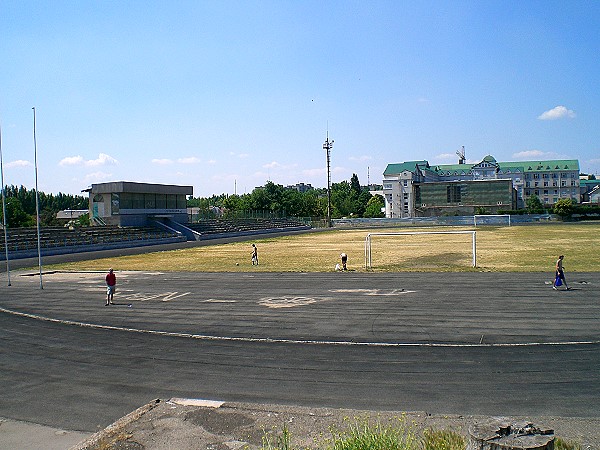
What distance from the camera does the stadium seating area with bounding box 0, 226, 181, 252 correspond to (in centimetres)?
5750

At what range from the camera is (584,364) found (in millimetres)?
13391

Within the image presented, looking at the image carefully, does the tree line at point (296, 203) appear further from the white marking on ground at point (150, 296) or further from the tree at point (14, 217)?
the white marking on ground at point (150, 296)

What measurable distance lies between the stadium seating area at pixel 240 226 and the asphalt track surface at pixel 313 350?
61.7 meters

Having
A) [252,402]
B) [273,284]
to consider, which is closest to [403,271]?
[273,284]

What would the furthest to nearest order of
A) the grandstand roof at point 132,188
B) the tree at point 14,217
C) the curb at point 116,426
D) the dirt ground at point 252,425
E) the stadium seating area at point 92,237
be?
the tree at point 14,217 → the grandstand roof at point 132,188 → the stadium seating area at point 92,237 → the curb at point 116,426 → the dirt ground at point 252,425

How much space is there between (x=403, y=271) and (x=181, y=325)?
20336mm

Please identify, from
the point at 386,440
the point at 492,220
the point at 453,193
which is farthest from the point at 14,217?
the point at 453,193

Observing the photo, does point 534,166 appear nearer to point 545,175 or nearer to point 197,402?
point 545,175

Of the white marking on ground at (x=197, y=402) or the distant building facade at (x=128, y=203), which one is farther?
the distant building facade at (x=128, y=203)

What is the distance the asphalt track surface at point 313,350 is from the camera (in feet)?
37.8

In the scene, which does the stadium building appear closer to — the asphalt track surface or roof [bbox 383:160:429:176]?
roof [bbox 383:160:429:176]

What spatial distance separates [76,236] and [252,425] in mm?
61278

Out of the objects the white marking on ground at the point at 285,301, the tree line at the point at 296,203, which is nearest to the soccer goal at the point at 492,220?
the tree line at the point at 296,203

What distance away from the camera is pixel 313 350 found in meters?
15.8
